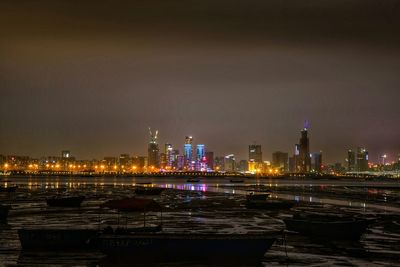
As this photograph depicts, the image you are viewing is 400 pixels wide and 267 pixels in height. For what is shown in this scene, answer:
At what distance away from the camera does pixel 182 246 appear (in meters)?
32.2

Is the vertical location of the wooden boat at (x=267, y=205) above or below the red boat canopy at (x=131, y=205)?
below

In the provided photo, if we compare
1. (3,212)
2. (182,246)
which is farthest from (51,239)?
(3,212)

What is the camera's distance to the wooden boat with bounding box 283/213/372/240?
134 ft

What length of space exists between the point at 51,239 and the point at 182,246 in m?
9.14

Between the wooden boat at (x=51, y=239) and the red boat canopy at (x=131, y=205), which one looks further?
the red boat canopy at (x=131, y=205)

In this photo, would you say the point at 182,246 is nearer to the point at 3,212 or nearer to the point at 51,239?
the point at 51,239

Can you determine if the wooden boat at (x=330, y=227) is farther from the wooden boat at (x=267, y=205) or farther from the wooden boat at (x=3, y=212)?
the wooden boat at (x=3, y=212)

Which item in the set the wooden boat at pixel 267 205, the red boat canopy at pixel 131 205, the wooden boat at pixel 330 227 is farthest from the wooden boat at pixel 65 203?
the red boat canopy at pixel 131 205

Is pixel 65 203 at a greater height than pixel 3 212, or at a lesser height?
lesser

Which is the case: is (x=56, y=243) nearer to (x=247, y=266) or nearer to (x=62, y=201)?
(x=247, y=266)

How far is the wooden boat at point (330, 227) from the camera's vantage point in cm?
4097

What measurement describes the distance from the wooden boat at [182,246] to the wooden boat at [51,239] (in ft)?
12.7

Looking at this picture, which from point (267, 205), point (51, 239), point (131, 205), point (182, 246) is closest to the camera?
point (182, 246)

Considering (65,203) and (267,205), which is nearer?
(267,205)
